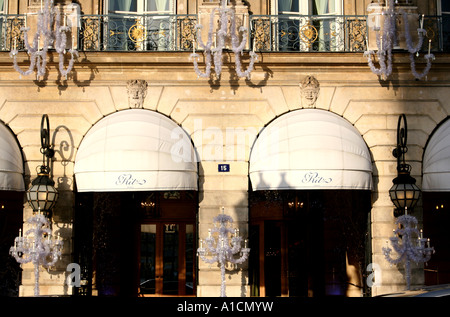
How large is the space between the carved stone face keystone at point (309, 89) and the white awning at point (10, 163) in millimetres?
5675

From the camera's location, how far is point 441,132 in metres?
13.0

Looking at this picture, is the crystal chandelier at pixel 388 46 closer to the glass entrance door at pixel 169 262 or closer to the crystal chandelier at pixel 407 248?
the crystal chandelier at pixel 407 248

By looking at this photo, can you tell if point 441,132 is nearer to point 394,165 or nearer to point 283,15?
point 394,165

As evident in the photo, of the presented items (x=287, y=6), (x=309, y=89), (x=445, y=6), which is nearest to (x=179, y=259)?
(x=309, y=89)

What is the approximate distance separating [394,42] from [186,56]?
411 cm

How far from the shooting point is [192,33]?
13195 mm

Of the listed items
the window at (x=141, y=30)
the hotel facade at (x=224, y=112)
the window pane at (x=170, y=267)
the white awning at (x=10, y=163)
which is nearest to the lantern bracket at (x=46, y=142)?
the hotel facade at (x=224, y=112)

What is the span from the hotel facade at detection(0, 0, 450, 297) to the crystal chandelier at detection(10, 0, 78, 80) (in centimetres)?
10

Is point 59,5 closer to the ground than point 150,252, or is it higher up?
higher up

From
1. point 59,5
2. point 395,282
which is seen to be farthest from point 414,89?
point 59,5

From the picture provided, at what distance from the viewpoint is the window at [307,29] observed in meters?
13.4

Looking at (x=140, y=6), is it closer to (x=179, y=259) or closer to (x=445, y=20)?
(x=179, y=259)

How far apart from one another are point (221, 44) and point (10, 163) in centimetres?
461
